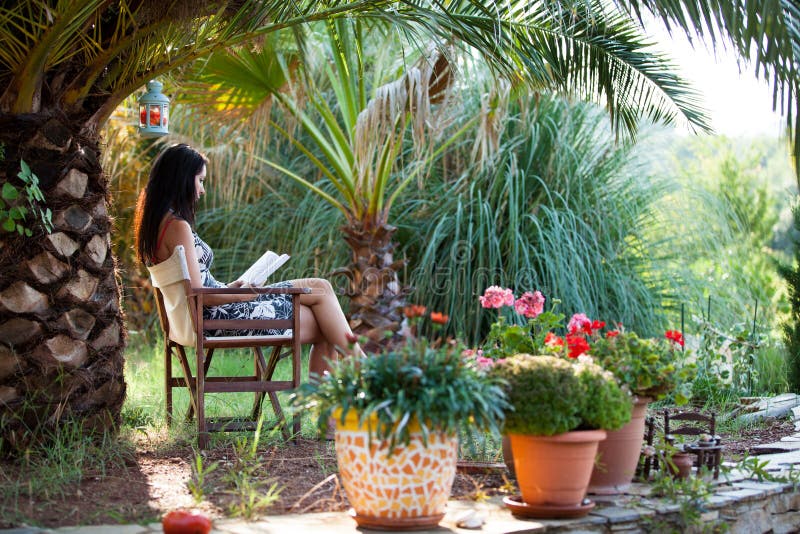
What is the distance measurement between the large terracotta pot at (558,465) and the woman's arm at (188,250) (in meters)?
1.67

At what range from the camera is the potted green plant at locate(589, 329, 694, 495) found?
3059 millimetres

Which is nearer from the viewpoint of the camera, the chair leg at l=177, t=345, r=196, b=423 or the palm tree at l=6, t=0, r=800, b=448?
the palm tree at l=6, t=0, r=800, b=448

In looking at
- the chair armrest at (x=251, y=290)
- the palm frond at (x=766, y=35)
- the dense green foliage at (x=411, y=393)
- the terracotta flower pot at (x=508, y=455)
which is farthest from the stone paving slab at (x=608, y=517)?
the chair armrest at (x=251, y=290)

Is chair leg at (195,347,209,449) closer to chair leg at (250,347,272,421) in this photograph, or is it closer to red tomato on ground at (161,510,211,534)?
chair leg at (250,347,272,421)

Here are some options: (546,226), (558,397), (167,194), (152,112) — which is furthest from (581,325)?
(546,226)

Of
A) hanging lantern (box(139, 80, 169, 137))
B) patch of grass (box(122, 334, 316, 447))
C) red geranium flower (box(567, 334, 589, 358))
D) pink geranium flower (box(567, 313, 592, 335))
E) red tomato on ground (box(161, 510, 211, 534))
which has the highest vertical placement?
hanging lantern (box(139, 80, 169, 137))

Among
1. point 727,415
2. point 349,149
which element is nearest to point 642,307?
point 727,415

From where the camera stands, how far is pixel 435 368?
8.44 ft

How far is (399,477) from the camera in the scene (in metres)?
2.55

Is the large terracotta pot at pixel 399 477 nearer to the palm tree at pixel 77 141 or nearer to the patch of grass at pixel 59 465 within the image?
the patch of grass at pixel 59 465

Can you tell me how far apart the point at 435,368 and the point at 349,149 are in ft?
12.6

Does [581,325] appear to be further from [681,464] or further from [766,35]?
[766,35]

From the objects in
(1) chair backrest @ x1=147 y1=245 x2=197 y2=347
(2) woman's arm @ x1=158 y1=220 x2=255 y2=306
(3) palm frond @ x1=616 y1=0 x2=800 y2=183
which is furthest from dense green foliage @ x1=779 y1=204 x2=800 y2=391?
(1) chair backrest @ x1=147 y1=245 x2=197 y2=347

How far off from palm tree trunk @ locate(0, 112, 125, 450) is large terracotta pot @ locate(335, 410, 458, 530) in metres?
1.48
